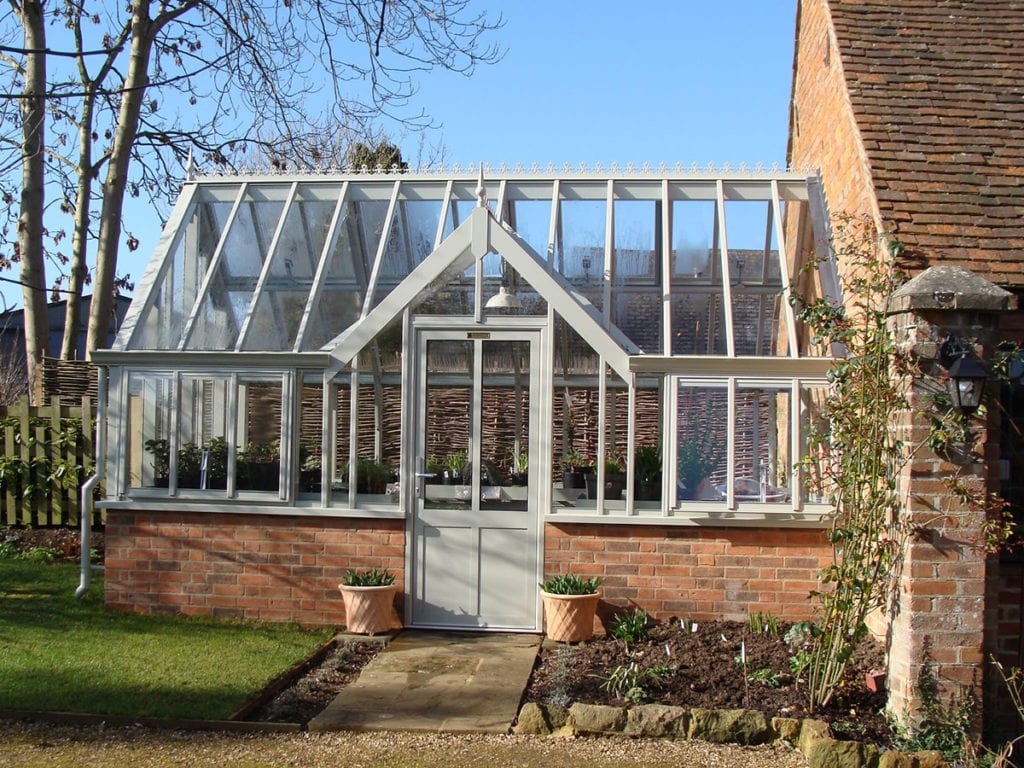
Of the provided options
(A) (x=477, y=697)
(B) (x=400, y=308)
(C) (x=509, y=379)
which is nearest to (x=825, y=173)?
(C) (x=509, y=379)

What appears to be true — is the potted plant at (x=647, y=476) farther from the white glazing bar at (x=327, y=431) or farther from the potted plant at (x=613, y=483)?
the white glazing bar at (x=327, y=431)

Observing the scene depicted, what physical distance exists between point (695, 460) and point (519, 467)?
1474mm

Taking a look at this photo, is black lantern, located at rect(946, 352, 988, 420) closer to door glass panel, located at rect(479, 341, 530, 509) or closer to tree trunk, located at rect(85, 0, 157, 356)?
door glass panel, located at rect(479, 341, 530, 509)

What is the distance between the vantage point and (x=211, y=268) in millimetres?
8969

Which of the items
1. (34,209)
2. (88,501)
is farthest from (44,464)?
(88,501)

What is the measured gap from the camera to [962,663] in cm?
596

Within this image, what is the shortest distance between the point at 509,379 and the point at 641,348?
116cm

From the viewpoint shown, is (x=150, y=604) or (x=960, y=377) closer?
(x=960, y=377)

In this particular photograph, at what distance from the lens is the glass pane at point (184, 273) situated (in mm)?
8578

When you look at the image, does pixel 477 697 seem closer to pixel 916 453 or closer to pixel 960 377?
pixel 916 453

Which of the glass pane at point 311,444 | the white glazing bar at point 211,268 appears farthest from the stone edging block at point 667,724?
the white glazing bar at point 211,268

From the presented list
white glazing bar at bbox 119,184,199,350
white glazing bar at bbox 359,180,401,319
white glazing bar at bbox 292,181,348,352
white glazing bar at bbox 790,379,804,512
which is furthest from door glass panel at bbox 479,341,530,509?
white glazing bar at bbox 119,184,199,350

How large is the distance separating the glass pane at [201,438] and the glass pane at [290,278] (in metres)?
0.57

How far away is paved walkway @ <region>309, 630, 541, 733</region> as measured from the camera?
5.97m
